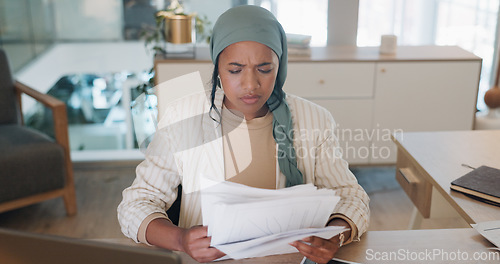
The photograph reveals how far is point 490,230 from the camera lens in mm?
1459

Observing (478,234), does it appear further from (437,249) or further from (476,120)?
(476,120)

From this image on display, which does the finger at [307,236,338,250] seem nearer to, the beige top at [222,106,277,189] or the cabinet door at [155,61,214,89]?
the beige top at [222,106,277,189]

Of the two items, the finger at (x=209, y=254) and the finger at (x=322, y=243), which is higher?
the finger at (x=322, y=243)

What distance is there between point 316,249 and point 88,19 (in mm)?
2866

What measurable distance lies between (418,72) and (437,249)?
2182 mm

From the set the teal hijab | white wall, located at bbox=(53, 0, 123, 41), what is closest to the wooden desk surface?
the teal hijab

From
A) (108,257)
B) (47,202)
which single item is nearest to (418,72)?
(47,202)

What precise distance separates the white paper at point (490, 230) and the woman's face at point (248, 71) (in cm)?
69

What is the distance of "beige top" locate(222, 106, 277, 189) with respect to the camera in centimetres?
167

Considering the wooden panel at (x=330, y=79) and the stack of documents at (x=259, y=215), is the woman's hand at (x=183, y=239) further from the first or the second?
the wooden panel at (x=330, y=79)

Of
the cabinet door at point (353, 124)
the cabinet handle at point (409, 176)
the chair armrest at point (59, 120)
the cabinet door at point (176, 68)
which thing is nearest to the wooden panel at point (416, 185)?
the cabinet handle at point (409, 176)

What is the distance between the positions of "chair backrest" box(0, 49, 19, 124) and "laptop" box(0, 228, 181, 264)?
9.20ft

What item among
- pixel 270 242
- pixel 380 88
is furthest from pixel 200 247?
pixel 380 88

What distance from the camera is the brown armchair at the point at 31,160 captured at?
2895 mm
